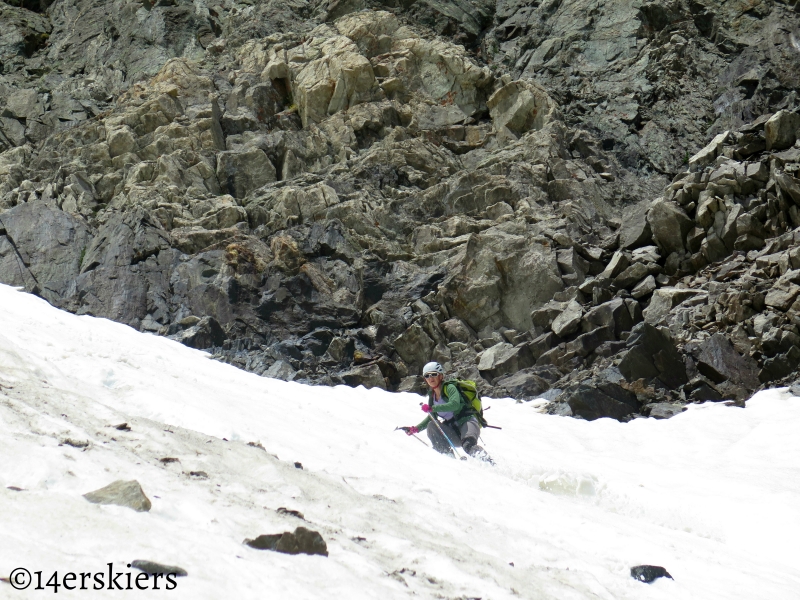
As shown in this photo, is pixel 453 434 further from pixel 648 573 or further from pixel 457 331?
pixel 457 331

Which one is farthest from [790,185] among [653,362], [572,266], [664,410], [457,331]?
[457,331]

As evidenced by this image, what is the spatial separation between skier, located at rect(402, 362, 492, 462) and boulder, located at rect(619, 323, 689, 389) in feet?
23.2

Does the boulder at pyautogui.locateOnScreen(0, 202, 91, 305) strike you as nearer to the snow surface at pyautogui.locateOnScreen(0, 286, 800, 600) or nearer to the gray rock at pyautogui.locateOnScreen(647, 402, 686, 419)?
the snow surface at pyautogui.locateOnScreen(0, 286, 800, 600)

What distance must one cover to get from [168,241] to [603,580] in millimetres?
22821

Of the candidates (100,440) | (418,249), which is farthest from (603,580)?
(418,249)

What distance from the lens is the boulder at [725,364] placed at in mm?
15609

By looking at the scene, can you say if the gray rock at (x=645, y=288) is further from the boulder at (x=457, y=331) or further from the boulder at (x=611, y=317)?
the boulder at (x=457, y=331)

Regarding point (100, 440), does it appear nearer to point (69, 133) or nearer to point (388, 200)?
point (388, 200)

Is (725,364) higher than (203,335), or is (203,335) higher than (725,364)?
(725,364)

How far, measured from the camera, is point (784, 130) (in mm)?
22812

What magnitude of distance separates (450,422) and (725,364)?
8355mm

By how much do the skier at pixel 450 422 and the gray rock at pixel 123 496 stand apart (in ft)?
16.6

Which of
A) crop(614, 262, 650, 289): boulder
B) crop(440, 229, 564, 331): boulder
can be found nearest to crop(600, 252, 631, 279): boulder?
crop(614, 262, 650, 289): boulder

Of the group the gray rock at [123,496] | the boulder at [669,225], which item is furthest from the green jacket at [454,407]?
the boulder at [669,225]
